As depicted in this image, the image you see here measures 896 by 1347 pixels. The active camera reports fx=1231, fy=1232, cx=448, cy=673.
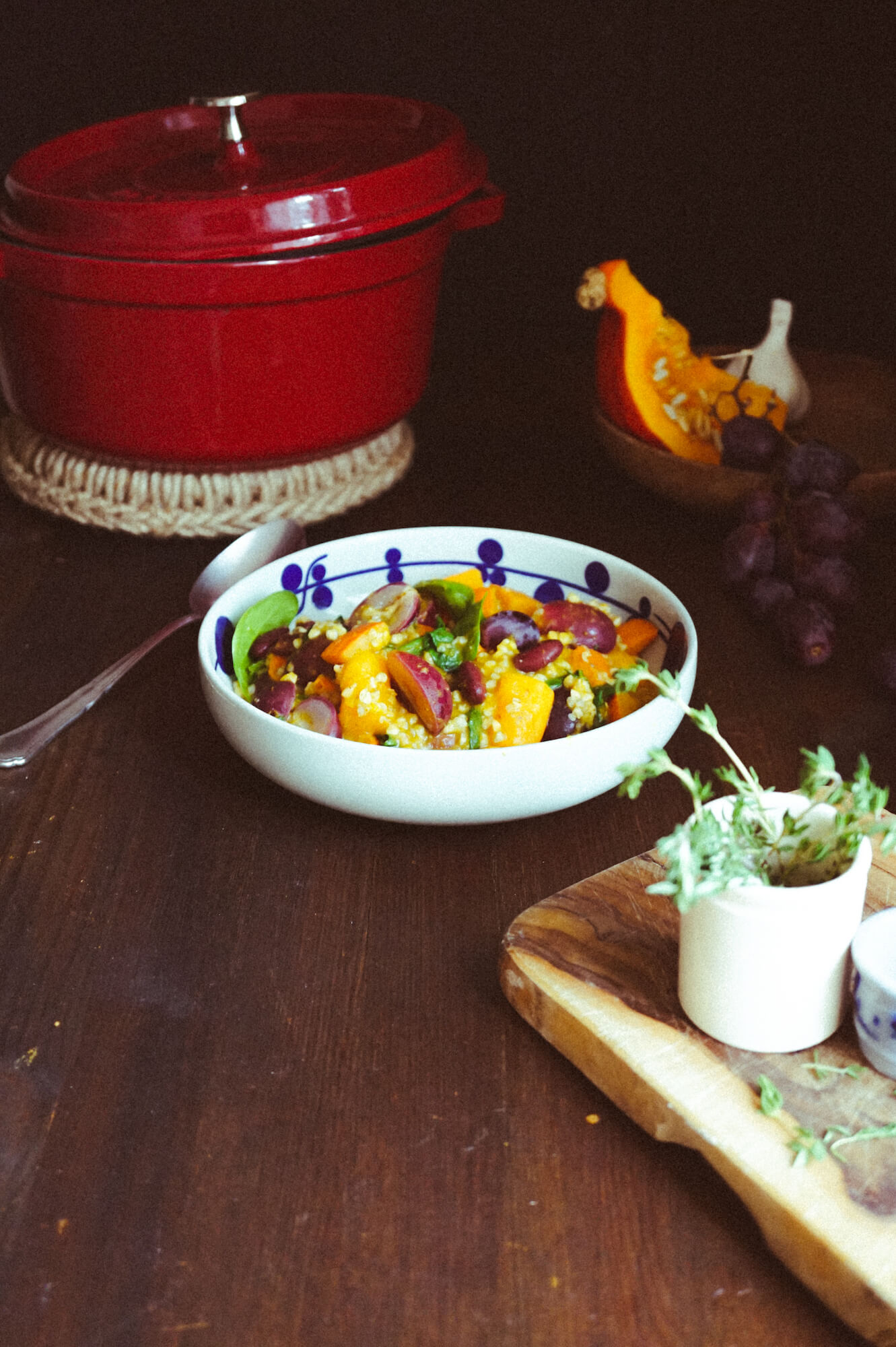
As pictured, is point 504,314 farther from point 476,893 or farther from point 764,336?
point 476,893

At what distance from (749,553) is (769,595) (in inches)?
1.6

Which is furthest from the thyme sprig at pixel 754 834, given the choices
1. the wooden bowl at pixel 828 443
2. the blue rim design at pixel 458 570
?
the wooden bowl at pixel 828 443

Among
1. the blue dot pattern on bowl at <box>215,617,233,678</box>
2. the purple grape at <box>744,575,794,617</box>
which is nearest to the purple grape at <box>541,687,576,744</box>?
the blue dot pattern on bowl at <box>215,617,233,678</box>

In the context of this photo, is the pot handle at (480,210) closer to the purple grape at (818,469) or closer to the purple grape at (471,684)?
the purple grape at (818,469)

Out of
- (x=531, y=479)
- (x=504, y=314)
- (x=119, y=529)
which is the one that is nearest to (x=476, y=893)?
(x=119, y=529)

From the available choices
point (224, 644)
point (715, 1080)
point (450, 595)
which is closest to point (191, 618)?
point (224, 644)

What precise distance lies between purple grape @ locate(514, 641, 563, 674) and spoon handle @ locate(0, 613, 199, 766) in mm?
330

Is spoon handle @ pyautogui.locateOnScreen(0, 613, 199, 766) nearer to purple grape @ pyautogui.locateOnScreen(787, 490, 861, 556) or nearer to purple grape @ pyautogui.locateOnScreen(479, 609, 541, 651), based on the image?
purple grape @ pyautogui.locateOnScreen(479, 609, 541, 651)

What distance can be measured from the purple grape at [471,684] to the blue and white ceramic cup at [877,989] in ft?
1.02

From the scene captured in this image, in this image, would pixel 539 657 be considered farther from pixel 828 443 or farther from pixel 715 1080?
pixel 828 443

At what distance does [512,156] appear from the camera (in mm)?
1680

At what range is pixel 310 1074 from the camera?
0.67 metres

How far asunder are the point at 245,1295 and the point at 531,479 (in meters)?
1.04

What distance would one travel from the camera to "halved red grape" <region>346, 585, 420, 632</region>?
92 centimetres
